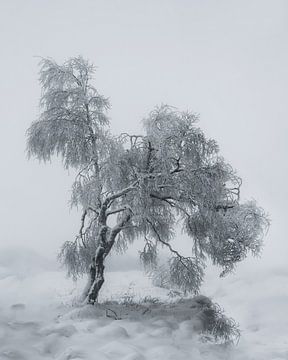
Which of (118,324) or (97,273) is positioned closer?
(118,324)

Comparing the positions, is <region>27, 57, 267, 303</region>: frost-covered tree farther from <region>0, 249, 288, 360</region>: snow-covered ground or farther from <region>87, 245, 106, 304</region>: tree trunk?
<region>0, 249, 288, 360</region>: snow-covered ground

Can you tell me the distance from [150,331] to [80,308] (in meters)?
2.29

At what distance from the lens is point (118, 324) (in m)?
11.1

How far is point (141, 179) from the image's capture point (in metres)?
12.7

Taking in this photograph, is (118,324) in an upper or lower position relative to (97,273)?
lower

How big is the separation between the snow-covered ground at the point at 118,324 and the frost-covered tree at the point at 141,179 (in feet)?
5.88

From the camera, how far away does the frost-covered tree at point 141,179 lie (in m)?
13.3

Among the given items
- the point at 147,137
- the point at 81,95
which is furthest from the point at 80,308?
the point at 81,95

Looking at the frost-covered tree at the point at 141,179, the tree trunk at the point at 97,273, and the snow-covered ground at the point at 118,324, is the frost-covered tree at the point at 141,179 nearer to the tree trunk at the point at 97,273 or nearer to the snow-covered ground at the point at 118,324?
the tree trunk at the point at 97,273

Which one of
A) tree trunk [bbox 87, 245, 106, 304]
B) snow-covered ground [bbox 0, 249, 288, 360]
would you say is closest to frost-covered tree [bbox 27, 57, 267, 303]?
tree trunk [bbox 87, 245, 106, 304]

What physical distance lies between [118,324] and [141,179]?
13.2 ft

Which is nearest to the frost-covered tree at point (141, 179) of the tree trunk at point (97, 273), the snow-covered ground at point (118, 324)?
the tree trunk at point (97, 273)

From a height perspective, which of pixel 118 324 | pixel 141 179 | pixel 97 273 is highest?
pixel 141 179

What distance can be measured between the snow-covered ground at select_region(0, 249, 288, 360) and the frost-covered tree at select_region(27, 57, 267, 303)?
1.79m
